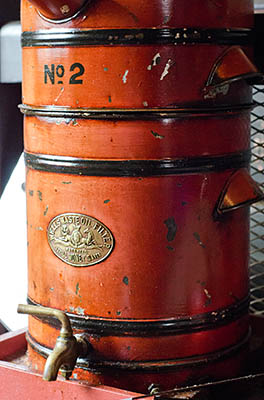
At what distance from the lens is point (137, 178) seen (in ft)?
4.86

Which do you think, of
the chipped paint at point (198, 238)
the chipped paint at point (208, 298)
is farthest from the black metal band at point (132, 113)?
the chipped paint at point (208, 298)

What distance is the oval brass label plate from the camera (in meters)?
1.52

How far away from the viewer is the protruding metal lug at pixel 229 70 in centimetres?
148

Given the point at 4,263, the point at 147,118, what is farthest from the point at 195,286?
the point at 4,263

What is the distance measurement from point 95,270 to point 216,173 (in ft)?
1.22

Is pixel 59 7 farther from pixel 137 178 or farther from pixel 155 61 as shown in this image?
pixel 137 178

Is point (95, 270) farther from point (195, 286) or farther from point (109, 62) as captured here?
point (109, 62)

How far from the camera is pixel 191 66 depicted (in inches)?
58.4

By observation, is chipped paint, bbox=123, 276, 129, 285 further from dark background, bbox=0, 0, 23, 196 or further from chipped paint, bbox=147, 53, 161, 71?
dark background, bbox=0, 0, 23, 196

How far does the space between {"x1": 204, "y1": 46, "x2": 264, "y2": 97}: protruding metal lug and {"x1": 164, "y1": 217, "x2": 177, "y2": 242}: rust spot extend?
0.31 m

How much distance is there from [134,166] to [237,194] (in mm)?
270

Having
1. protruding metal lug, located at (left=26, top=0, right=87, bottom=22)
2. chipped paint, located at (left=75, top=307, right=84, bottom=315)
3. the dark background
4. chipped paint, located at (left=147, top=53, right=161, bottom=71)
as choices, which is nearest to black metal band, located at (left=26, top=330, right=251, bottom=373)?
chipped paint, located at (left=75, top=307, right=84, bottom=315)

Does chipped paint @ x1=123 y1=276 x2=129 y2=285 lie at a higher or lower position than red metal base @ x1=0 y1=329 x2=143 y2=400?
higher

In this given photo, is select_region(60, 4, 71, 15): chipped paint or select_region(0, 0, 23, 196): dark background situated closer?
select_region(60, 4, 71, 15): chipped paint
